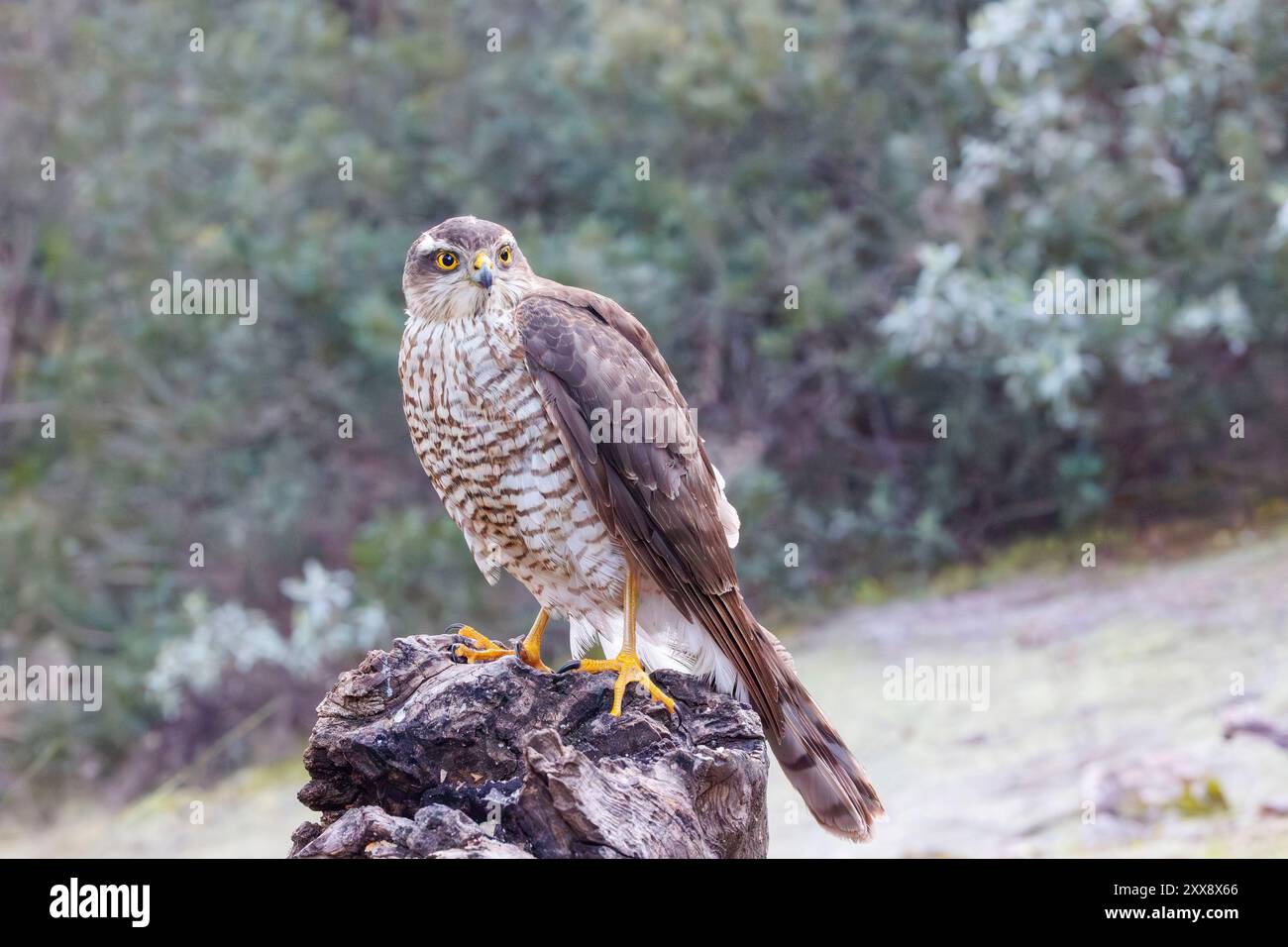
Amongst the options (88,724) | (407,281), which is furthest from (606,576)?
(88,724)

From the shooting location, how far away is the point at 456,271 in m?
3.23

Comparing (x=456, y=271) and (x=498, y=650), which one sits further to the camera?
(x=498, y=650)

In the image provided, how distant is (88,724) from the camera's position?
7410mm

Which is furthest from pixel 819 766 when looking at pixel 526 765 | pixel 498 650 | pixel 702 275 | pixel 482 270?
pixel 702 275

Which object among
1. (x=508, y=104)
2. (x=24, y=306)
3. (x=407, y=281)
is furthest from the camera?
(x=24, y=306)

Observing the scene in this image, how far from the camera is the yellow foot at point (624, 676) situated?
3109 millimetres

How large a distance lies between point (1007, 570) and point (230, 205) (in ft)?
15.4

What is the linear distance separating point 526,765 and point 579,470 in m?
0.79

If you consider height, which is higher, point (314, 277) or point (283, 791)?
point (314, 277)

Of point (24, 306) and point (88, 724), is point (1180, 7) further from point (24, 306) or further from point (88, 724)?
point (24, 306)

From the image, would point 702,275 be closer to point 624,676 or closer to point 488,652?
point 488,652

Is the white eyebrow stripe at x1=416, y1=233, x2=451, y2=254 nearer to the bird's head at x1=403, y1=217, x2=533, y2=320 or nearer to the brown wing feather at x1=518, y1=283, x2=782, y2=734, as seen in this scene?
the bird's head at x1=403, y1=217, x2=533, y2=320

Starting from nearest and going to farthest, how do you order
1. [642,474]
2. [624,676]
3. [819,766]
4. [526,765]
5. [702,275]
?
[526,765]
[624,676]
[642,474]
[819,766]
[702,275]

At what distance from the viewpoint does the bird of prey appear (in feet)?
10.5
